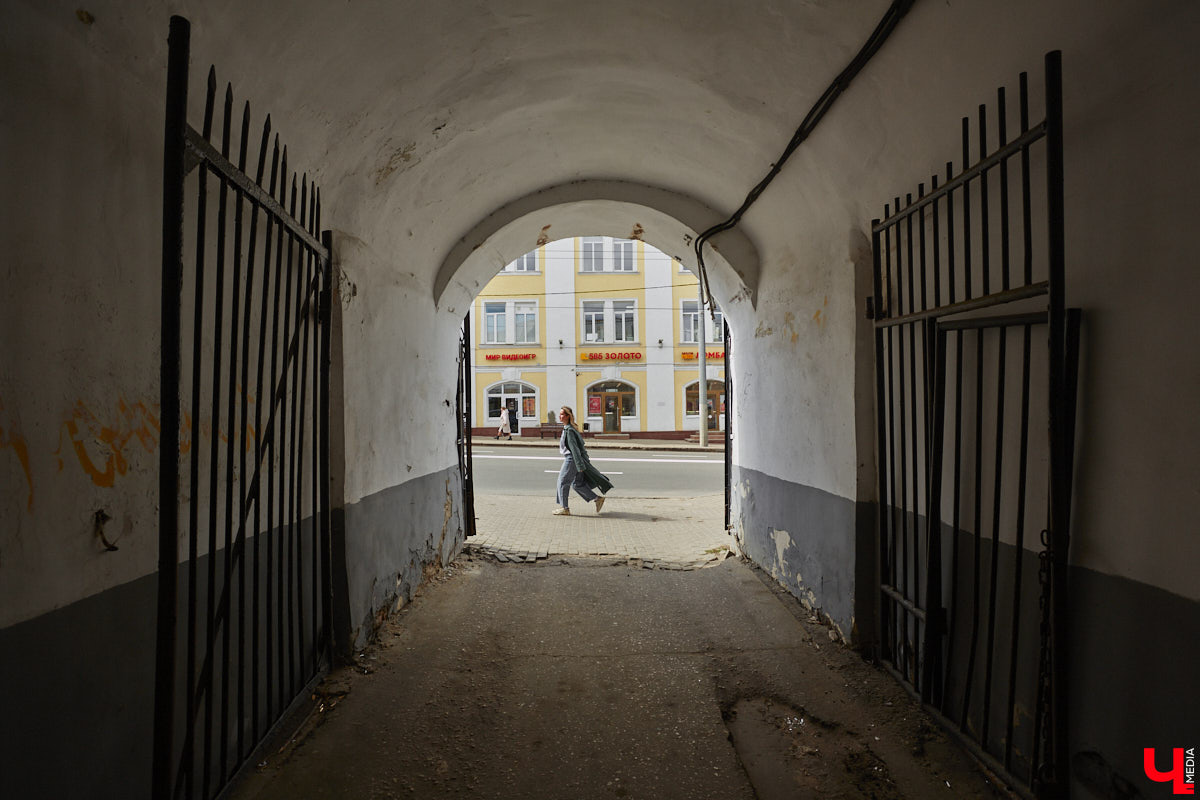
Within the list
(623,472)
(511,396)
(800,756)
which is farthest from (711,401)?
(800,756)

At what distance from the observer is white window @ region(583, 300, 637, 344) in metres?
26.3

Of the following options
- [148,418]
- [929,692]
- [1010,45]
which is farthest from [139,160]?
[929,692]

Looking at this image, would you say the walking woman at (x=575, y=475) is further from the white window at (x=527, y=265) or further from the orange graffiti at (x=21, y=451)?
the white window at (x=527, y=265)

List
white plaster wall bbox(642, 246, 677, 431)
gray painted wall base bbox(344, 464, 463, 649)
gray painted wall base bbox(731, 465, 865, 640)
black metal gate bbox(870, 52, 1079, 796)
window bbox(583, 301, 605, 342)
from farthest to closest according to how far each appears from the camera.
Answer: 1. window bbox(583, 301, 605, 342)
2. white plaster wall bbox(642, 246, 677, 431)
3. gray painted wall base bbox(731, 465, 865, 640)
4. gray painted wall base bbox(344, 464, 463, 649)
5. black metal gate bbox(870, 52, 1079, 796)

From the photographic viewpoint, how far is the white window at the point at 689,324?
26.2 m

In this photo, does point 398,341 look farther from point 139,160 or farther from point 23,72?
point 23,72

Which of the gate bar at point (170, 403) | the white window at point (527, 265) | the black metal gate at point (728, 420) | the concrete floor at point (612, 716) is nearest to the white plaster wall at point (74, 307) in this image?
the gate bar at point (170, 403)

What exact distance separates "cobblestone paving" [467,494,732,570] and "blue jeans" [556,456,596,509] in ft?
0.98

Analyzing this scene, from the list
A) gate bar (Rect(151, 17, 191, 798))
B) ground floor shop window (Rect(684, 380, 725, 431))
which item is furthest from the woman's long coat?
ground floor shop window (Rect(684, 380, 725, 431))

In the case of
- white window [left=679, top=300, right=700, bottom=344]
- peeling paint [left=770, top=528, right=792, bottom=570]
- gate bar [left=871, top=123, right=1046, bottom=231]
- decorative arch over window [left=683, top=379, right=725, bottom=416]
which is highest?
white window [left=679, top=300, right=700, bottom=344]

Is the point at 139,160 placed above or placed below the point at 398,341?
above

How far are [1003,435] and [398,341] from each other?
13.0ft

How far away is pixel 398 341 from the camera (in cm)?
500

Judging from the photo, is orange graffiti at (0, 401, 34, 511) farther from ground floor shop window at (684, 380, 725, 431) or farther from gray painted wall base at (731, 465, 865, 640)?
ground floor shop window at (684, 380, 725, 431)
